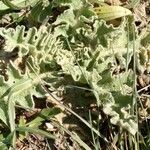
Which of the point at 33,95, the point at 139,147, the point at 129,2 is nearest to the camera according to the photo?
the point at 139,147

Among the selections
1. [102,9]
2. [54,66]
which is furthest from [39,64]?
[102,9]

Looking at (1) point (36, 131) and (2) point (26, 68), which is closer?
(1) point (36, 131)

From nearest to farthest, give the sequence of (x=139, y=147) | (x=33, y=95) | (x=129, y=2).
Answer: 1. (x=139, y=147)
2. (x=33, y=95)
3. (x=129, y=2)

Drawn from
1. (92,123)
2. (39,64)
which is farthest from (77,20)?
(92,123)

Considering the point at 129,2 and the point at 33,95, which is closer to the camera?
the point at 33,95

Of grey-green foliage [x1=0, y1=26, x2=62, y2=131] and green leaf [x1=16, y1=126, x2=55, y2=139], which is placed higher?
grey-green foliage [x1=0, y1=26, x2=62, y2=131]

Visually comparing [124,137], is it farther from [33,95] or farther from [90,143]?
[33,95]

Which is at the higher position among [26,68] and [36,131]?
[26,68]

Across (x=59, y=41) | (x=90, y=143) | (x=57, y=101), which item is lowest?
(x=90, y=143)

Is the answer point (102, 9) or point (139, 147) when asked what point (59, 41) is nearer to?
point (102, 9)

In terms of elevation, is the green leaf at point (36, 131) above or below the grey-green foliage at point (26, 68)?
below

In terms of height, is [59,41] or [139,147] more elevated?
[59,41]
